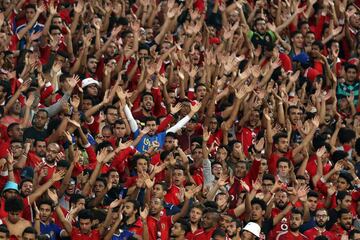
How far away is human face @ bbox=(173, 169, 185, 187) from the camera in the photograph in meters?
17.6

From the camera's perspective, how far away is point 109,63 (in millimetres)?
20219

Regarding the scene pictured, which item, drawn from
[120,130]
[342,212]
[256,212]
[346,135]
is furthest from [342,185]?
[120,130]

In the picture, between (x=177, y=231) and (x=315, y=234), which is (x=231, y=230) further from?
(x=315, y=234)

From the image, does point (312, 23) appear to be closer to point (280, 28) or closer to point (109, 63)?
point (280, 28)

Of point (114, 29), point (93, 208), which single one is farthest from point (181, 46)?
point (93, 208)

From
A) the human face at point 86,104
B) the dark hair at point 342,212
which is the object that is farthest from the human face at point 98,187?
the dark hair at point 342,212

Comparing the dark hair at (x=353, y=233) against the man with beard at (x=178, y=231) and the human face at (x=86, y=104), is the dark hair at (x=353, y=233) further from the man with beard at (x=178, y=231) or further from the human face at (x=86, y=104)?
the human face at (x=86, y=104)

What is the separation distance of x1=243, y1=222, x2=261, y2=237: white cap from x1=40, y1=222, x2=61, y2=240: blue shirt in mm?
2053

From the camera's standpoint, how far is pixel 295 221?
17000 mm

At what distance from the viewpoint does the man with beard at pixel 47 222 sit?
16.2 m

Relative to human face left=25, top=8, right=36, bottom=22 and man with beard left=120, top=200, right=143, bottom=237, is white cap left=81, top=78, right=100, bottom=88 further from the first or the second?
man with beard left=120, top=200, right=143, bottom=237

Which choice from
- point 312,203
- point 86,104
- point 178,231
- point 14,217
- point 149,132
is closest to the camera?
point 14,217

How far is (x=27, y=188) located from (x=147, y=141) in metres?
2.51

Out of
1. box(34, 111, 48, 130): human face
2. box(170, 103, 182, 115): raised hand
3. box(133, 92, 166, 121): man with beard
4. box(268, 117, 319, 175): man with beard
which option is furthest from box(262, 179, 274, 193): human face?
box(34, 111, 48, 130): human face
